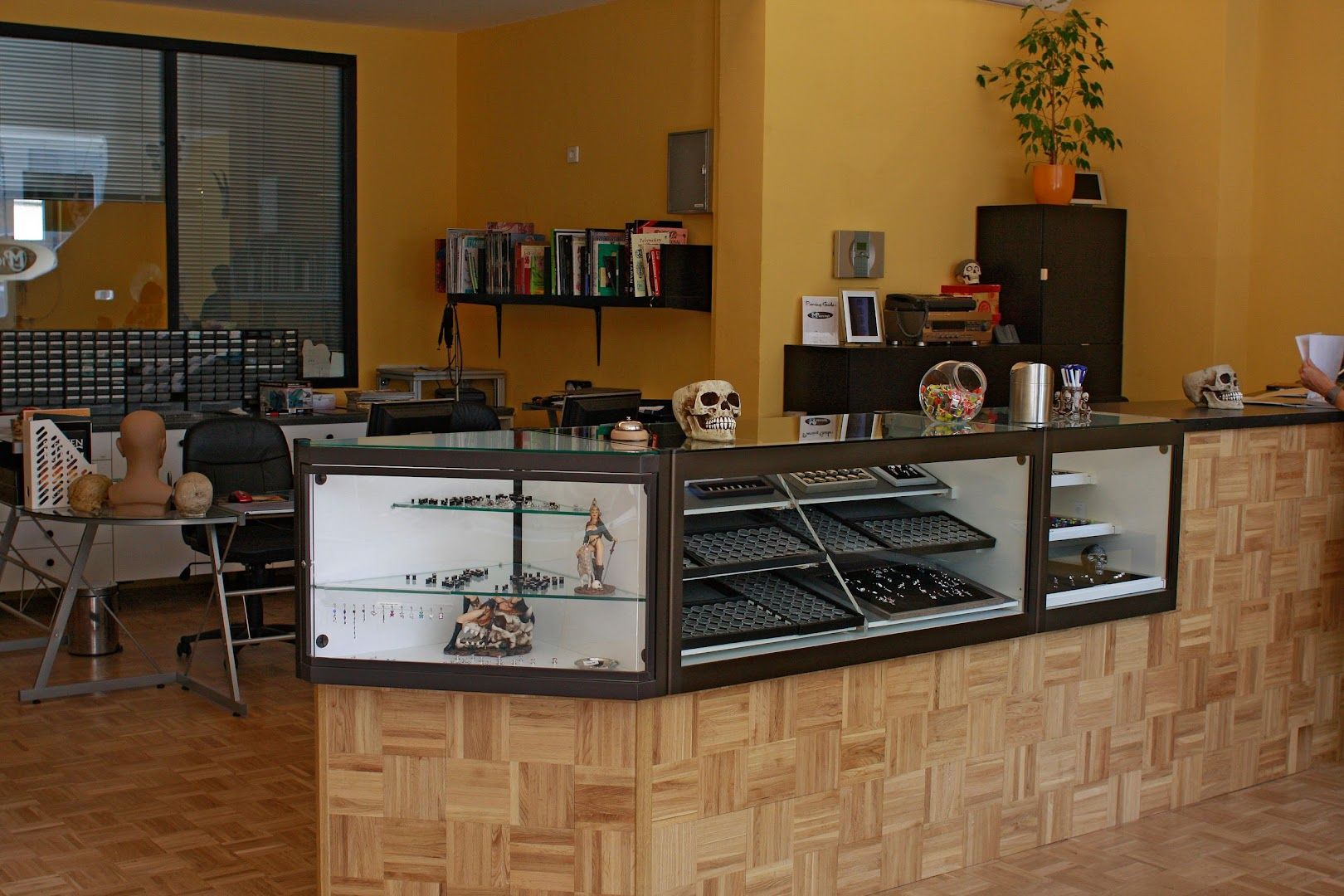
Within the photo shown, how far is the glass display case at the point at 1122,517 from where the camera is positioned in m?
4.29

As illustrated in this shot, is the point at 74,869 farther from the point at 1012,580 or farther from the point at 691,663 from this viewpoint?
the point at 1012,580

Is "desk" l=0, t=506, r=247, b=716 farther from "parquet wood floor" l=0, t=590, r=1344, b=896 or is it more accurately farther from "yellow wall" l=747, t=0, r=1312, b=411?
"yellow wall" l=747, t=0, r=1312, b=411

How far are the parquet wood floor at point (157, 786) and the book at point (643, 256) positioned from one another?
2384 mm

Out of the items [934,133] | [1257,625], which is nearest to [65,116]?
[934,133]

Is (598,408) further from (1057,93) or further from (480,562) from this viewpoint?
(1057,93)

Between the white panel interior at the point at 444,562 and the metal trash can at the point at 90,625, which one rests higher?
the white panel interior at the point at 444,562

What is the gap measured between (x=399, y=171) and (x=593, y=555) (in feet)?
19.3

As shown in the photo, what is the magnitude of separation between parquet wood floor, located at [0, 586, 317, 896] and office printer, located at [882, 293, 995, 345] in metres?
3.06

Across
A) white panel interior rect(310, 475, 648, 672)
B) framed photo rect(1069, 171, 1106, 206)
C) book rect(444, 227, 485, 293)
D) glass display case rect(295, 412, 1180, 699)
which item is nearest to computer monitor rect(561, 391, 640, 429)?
glass display case rect(295, 412, 1180, 699)

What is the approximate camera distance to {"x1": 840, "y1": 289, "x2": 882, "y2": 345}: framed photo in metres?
6.54

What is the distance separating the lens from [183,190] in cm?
805

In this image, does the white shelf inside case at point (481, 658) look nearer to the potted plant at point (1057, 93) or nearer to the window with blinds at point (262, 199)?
the potted plant at point (1057, 93)

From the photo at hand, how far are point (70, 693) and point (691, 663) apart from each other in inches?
130

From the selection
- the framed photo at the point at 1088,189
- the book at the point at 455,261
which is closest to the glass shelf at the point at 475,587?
the framed photo at the point at 1088,189
